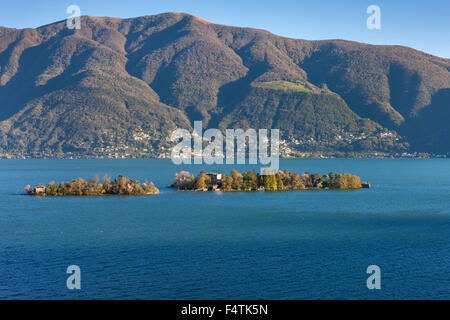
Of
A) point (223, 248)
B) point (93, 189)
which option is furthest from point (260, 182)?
point (223, 248)

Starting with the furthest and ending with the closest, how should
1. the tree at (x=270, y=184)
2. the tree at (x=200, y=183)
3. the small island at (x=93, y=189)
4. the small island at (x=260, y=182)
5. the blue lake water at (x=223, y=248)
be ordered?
1. the tree at (x=270, y=184)
2. the small island at (x=260, y=182)
3. the tree at (x=200, y=183)
4. the small island at (x=93, y=189)
5. the blue lake water at (x=223, y=248)

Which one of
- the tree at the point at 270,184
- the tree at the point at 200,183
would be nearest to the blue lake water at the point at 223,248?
the tree at the point at 200,183

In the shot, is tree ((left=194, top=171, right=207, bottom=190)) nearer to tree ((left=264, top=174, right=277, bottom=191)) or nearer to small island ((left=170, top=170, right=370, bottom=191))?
small island ((left=170, top=170, right=370, bottom=191))

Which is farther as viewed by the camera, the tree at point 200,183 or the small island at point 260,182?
the small island at point 260,182

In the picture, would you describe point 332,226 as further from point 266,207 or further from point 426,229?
point 266,207

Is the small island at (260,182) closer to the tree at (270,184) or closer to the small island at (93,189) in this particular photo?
the tree at (270,184)

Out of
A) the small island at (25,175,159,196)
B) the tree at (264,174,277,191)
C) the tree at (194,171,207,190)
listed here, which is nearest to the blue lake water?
the small island at (25,175,159,196)
